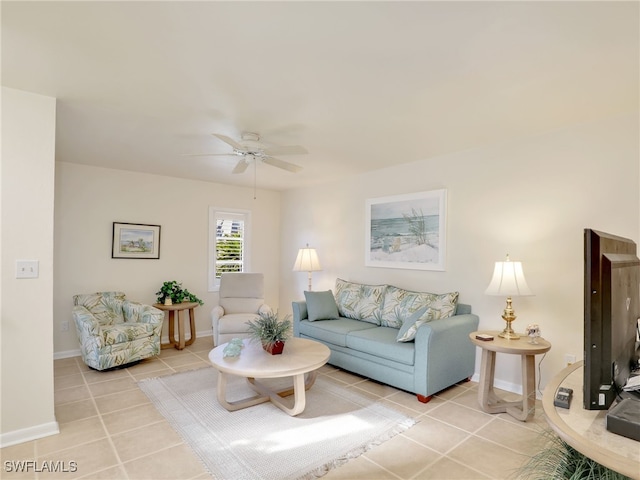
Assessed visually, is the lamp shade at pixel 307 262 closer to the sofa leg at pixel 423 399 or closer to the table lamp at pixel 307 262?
the table lamp at pixel 307 262

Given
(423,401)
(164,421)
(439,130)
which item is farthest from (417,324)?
(164,421)

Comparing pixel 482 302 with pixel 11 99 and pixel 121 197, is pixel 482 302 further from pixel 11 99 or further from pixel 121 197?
pixel 121 197

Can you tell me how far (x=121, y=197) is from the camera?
15.9ft

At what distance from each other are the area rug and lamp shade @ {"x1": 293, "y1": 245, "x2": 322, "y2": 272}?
1954 millimetres

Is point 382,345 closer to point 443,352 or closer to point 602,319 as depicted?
point 443,352

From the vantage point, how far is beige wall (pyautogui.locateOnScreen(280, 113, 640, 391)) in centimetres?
284

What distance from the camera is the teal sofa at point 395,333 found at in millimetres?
3139

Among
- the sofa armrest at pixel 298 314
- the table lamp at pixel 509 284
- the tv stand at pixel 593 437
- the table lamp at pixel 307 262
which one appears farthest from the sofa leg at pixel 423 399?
the table lamp at pixel 307 262

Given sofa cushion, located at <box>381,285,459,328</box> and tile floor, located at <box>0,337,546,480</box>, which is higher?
sofa cushion, located at <box>381,285,459,328</box>

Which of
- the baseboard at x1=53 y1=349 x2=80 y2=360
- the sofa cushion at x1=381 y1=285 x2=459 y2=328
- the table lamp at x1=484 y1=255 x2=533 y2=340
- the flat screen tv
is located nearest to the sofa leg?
the sofa cushion at x1=381 y1=285 x2=459 y2=328

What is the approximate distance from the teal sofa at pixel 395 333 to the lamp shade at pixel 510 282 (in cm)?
57

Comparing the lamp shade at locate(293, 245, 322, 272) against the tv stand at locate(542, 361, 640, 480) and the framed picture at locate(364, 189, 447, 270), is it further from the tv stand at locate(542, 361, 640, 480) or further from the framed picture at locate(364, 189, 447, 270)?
the tv stand at locate(542, 361, 640, 480)

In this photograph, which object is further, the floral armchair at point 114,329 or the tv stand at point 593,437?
the floral armchair at point 114,329

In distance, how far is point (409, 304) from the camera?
388 centimetres
